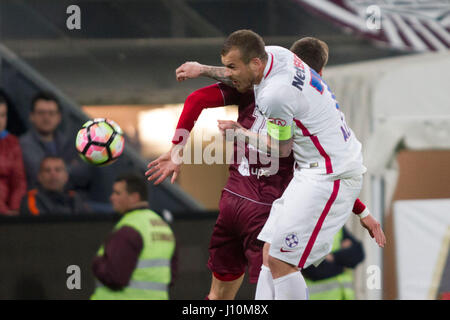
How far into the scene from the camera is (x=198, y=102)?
4422 millimetres

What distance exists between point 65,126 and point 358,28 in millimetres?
4668

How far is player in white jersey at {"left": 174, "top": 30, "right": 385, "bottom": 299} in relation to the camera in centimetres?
407

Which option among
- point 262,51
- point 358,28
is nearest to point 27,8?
point 358,28

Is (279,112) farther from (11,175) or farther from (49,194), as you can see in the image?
(11,175)

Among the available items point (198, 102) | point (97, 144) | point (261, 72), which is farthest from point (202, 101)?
point (97, 144)

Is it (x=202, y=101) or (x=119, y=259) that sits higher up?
(x=202, y=101)

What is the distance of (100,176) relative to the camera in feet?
25.8

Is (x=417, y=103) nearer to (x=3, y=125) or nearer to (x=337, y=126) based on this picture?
(x=337, y=126)

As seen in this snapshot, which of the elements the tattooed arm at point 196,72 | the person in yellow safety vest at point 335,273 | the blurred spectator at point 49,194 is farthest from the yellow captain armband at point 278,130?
the blurred spectator at point 49,194

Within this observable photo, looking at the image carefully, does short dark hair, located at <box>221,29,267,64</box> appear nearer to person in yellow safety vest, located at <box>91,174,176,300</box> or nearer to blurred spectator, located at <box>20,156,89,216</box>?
person in yellow safety vest, located at <box>91,174,176,300</box>

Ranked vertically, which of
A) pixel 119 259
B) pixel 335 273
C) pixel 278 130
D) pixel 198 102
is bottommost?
pixel 335 273

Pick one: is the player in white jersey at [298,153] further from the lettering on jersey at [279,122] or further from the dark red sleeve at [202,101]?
the dark red sleeve at [202,101]

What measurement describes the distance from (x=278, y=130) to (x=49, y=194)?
3.44 m

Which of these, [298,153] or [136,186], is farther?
[136,186]
